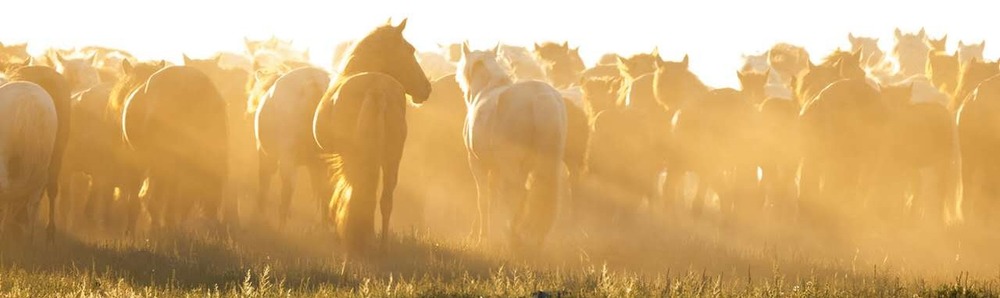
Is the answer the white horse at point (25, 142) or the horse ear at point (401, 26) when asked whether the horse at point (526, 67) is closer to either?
the horse ear at point (401, 26)

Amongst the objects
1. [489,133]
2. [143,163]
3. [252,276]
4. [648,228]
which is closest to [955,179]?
[648,228]

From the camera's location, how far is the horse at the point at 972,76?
2166 centimetres

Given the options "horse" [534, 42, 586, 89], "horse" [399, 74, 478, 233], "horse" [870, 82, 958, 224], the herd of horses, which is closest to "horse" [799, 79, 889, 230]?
the herd of horses

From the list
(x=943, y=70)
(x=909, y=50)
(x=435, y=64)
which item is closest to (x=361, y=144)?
(x=943, y=70)

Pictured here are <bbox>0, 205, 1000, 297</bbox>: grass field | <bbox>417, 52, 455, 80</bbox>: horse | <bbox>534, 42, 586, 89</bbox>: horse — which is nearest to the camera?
<bbox>0, 205, 1000, 297</bbox>: grass field

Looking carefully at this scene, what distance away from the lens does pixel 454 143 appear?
67.3 feet

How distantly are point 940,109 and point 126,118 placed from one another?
34.5 ft

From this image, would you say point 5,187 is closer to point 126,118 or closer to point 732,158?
point 126,118

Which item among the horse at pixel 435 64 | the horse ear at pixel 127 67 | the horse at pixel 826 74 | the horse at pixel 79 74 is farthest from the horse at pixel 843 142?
the horse at pixel 435 64

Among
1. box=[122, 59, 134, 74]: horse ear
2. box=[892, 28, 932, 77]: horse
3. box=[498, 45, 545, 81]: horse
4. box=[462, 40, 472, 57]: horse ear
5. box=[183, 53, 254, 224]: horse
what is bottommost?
box=[183, 53, 254, 224]: horse

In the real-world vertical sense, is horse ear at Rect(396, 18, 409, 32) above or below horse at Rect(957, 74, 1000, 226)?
above

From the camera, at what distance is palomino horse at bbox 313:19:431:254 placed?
12.8m

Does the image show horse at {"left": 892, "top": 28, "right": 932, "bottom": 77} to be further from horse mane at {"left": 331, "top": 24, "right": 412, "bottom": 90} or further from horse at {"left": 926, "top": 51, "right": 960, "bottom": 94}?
horse mane at {"left": 331, "top": 24, "right": 412, "bottom": 90}

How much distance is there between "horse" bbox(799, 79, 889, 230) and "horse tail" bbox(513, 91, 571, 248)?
479cm
